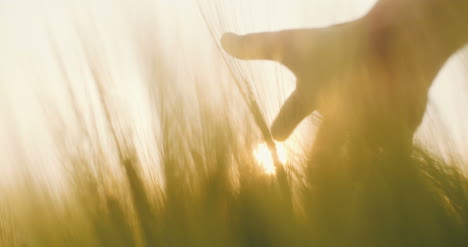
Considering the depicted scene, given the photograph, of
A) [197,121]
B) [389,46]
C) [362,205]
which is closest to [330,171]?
[362,205]

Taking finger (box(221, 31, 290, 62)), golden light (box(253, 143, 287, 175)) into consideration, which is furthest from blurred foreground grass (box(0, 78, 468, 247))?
finger (box(221, 31, 290, 62))

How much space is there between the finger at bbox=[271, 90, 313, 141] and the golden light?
0.08ft

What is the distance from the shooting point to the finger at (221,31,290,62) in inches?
18.0

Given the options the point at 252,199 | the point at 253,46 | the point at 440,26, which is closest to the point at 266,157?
the point at 252,199

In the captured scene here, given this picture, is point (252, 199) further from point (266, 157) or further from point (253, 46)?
point (253, 46)

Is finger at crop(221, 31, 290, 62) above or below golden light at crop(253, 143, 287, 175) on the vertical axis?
above

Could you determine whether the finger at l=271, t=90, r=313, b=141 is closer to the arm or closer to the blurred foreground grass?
the blurred foreground grass

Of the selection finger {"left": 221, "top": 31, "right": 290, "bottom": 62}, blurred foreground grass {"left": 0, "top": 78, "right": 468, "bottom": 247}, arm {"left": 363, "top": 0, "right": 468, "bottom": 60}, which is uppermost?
finger {"left": 221, "top": 31, "right": 290, "bottom": 62}

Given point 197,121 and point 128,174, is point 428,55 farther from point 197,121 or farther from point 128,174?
point 128,174

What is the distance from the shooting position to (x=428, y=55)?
0.44 m

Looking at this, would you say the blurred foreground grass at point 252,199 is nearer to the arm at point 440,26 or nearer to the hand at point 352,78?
the hand at point 352,78

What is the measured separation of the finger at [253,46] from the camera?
458 mm

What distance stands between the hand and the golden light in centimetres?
3

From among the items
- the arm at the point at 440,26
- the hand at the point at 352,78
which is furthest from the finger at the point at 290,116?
the arm at the point at 440,26
